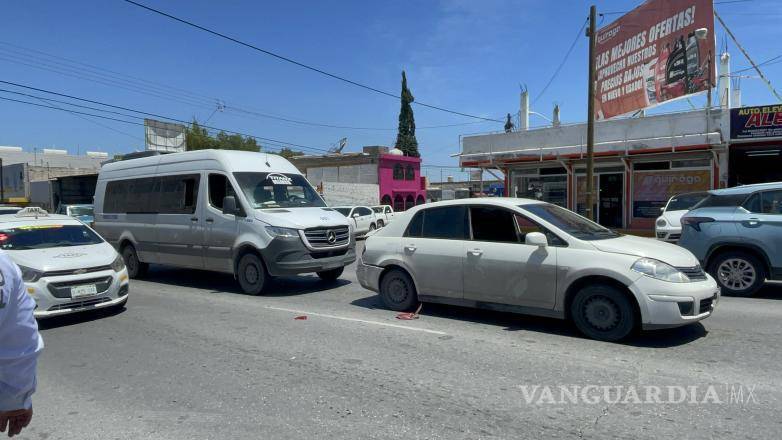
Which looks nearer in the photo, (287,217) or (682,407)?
(682,407)

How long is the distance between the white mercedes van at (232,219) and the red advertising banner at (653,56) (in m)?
15.2

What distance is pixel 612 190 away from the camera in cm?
2098

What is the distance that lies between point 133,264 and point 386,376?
9290 mm

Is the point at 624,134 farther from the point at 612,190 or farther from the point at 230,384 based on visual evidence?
the point at 230,384

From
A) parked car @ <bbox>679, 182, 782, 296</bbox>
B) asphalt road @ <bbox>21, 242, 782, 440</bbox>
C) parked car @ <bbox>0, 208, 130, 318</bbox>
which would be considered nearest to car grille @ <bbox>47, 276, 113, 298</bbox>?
parked car @ <bbox>0, 208, 130, 318</bbox>

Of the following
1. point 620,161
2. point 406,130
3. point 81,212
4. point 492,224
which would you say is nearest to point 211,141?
point 406,130

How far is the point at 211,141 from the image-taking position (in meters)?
56.4

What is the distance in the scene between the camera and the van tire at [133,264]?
1234cm

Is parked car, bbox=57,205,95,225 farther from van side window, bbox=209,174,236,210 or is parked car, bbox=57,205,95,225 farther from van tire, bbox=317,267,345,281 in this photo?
van tire, bbox=317,267,345,281

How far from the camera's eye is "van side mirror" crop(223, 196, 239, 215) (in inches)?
382

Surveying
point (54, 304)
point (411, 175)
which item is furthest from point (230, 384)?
point (411, 175)

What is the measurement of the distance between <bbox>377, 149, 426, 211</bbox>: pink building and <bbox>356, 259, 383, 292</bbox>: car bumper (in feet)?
105

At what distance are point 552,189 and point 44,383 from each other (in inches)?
796

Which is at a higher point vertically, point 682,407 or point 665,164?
point 665,164
